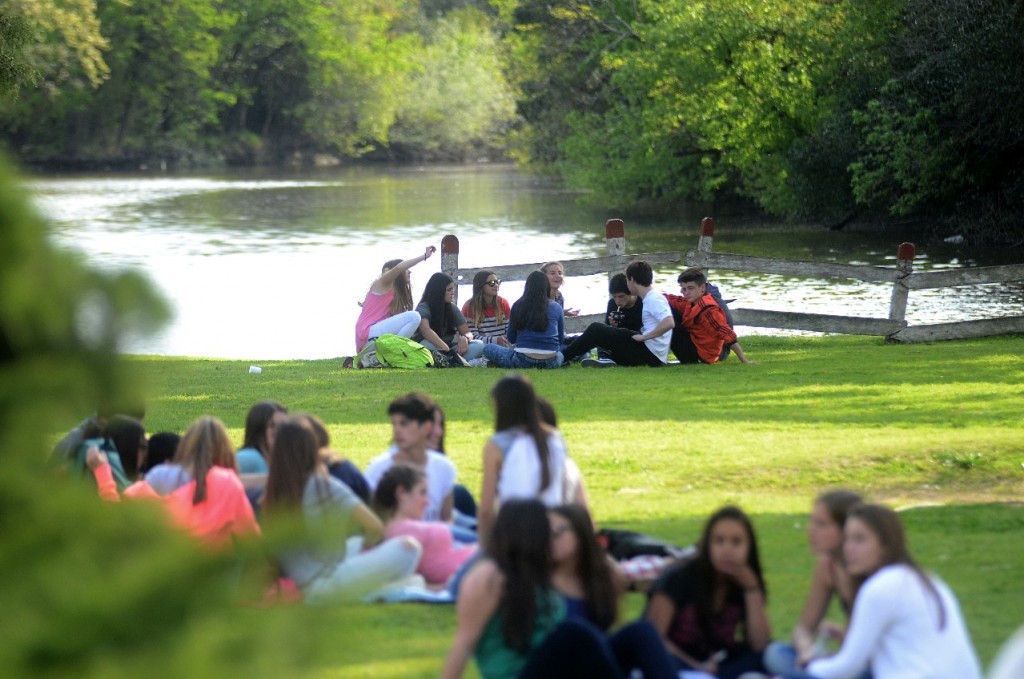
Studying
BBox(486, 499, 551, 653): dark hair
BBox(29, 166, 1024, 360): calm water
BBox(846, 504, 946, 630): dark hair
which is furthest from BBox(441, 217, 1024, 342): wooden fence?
BBox(846, 504, 946, 630): dark hair

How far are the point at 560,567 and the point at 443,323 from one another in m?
10.9

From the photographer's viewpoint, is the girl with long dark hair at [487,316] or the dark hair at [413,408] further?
the girl with long dark hair at [487,316]

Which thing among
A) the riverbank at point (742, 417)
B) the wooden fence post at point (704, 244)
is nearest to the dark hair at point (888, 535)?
the riverbank at point (742, 417)

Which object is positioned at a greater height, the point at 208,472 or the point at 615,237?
the point at 615,237

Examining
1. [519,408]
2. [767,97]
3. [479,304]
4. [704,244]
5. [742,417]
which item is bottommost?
[742,417]

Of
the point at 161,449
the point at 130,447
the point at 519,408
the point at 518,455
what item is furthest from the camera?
the point at 161,449

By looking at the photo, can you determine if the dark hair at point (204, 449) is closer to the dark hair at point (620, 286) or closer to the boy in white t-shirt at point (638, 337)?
the boy in white t-shirt at point (638, 337)

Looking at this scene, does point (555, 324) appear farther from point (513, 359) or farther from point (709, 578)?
point (709, 578)

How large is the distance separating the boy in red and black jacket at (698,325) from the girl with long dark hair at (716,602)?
33.3 feet

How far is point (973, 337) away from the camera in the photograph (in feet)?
61.7

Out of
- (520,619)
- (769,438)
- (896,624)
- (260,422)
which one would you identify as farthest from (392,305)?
(896,624)

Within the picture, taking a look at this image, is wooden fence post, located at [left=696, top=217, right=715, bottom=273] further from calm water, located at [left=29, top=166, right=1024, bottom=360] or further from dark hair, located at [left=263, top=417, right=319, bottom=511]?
dark hair, located at [left=263, top=417, right=319, bottom=511]

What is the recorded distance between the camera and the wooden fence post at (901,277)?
1838 cm

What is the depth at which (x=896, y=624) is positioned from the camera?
5223 mm
